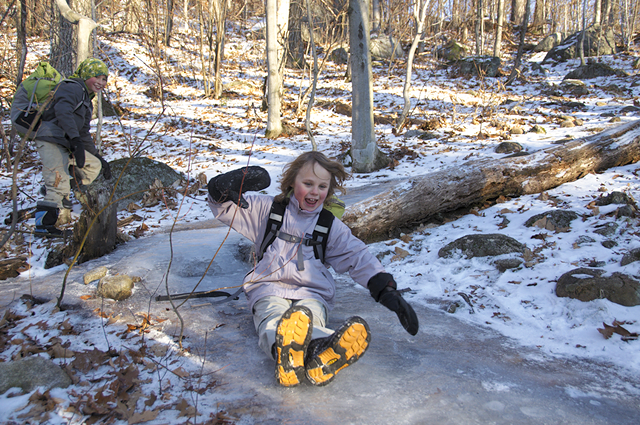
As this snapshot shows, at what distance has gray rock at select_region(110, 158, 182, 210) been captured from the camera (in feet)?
21.5

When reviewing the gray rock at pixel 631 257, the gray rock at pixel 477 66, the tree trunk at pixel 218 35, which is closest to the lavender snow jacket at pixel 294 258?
the gray rock at pixel 631 257

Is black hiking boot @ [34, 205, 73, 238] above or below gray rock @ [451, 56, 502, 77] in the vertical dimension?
below

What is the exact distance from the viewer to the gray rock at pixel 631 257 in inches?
127

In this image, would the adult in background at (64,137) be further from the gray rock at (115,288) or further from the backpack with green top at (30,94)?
the gray rock at (115,288)

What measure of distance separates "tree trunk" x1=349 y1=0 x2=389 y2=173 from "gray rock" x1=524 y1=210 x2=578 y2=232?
13.0 feet

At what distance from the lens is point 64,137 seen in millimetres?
4617

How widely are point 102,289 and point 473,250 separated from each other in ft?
11.6

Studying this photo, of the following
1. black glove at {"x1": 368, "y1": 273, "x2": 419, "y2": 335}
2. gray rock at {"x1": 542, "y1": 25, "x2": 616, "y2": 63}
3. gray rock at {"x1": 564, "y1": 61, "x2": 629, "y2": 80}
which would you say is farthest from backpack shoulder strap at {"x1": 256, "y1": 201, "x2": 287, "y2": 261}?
gray rock at {"x1": 542, "y1": 25, "x2": 616, "y2": 63}

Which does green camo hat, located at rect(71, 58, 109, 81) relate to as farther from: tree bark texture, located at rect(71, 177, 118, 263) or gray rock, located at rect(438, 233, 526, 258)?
gray rock, located at rect(438, 233, 526, 258)

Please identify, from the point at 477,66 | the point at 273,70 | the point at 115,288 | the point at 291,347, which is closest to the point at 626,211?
the point at 291,347

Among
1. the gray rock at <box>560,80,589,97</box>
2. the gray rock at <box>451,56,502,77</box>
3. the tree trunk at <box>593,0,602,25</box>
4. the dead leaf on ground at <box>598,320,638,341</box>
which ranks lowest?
the dead leaf on ground at <box>598,320,638,341</box>

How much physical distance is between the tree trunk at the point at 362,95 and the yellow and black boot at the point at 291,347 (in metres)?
6.16

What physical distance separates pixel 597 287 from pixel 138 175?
22.2 ft

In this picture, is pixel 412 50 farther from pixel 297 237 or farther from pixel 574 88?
pixel 297 237
